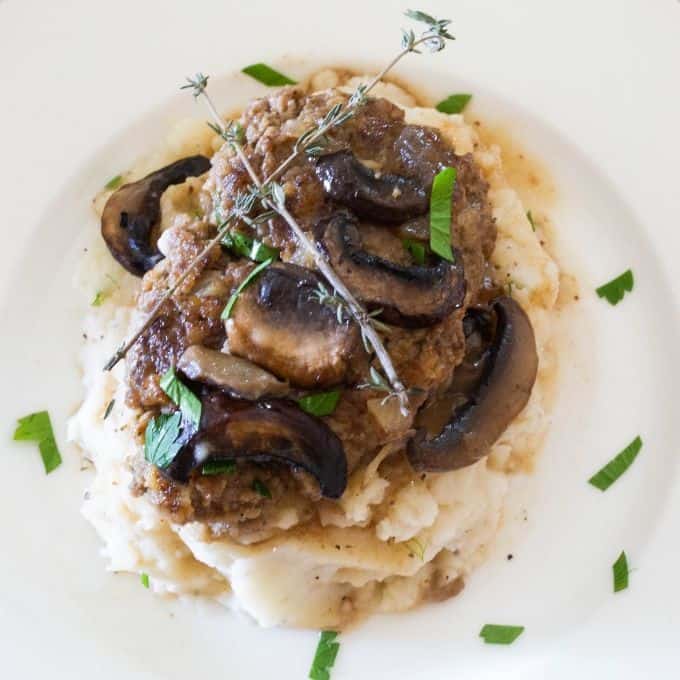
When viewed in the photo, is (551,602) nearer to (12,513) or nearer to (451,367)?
(451,367)

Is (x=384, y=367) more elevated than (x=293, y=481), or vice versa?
(x=384, y=367)

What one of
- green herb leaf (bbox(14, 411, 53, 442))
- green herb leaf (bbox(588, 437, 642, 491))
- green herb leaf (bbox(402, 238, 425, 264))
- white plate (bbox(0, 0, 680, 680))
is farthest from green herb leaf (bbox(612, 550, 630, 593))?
green herb leaf (bbox(14, 411, 53, 442))

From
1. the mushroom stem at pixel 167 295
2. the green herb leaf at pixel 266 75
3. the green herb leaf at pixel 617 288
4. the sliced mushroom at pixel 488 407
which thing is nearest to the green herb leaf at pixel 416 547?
the sliced mushroom at pixel 488 407

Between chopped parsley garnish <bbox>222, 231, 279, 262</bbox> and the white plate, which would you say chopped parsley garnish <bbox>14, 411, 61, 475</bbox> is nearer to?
the white plate

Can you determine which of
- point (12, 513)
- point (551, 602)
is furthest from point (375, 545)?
point (12, 513)

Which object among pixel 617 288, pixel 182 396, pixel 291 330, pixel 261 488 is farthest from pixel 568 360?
pixel 182 396
